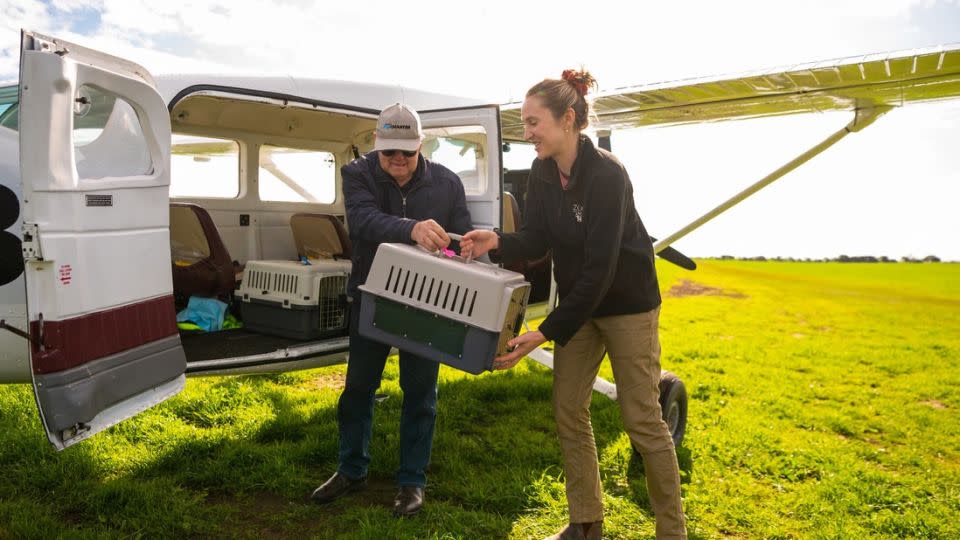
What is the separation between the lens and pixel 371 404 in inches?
141

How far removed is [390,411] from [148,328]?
2.49 metres

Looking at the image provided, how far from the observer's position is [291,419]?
4855mm

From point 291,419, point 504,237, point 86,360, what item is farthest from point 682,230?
point 86,360

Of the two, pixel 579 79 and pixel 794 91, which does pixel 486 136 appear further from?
pixel 794 91

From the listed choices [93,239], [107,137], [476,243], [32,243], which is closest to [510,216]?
[476,243]

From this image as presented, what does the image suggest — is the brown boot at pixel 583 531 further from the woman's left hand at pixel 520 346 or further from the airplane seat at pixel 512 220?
the airplane seat at pixel 512 220

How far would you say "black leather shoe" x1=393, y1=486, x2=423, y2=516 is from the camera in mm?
3463

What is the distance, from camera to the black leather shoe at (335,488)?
3.63 metres

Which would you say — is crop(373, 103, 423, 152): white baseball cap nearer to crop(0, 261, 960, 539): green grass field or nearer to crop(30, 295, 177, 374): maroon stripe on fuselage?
crop(30, 295, 177, 374): maroon stripe on fuselage

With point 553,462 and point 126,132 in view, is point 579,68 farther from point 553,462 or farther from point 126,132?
point 553,462

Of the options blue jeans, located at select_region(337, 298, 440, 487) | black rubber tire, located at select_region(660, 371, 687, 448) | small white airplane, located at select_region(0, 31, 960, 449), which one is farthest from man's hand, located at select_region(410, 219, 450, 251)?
black rubber tire, located at select_region(660, 371, 687, 448)

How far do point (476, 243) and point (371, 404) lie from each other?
118cm

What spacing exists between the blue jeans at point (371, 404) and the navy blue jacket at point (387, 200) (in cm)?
30

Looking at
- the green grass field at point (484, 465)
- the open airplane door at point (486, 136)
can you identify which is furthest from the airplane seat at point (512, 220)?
the green grass field at point (484, 465)
